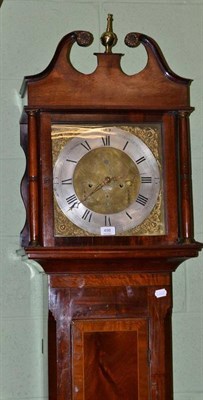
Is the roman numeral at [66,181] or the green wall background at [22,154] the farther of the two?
the green wall background at [22,154]

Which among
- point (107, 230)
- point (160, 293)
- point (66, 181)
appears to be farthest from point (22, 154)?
point (160, 293)

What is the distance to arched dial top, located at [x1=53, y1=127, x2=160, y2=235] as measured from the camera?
2020 millimetres

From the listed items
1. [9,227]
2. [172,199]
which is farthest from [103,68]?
[9,227]

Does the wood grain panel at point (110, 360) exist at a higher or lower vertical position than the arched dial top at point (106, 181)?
lower

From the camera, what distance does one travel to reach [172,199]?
2.05m

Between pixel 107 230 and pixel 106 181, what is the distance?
129 mm

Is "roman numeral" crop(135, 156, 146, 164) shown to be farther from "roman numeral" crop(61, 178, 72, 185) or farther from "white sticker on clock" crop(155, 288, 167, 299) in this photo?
"white sticker on clock" crop(155, 288, 167, 299)

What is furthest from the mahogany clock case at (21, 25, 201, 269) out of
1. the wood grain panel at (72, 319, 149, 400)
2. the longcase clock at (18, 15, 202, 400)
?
the wood grain panel at (72, 319, 149, 400)

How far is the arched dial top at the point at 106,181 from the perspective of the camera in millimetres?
2020

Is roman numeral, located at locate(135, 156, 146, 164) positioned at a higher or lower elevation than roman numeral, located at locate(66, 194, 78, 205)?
higher

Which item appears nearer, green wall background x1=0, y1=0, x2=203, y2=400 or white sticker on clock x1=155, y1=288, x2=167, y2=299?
white sticker on clock x1=155, y1=288, x2=167, y2=299

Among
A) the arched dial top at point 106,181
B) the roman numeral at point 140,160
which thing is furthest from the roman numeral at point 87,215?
the roman numeral at point 140,160

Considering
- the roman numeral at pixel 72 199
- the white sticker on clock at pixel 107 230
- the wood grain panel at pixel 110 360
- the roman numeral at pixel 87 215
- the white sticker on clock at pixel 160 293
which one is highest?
the roman numeral at pixel 72 199

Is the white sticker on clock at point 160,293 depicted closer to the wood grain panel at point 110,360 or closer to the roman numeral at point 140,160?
the wood grain panel at point 110,360
